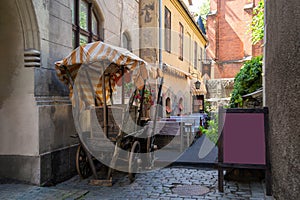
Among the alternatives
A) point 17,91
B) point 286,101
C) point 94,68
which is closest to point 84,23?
point 94,68

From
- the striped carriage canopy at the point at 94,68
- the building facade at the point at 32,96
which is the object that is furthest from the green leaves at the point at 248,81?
the building facade at the point at 32,96

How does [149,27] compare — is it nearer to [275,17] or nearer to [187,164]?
[187,164]

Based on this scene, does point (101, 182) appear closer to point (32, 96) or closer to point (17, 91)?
point (32, 96)

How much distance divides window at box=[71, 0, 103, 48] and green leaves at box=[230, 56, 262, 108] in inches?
208

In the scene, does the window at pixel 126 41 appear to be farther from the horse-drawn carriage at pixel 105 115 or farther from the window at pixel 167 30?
the horse-drawn carriage at pixel 105 115

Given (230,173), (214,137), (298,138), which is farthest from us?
(214,137)

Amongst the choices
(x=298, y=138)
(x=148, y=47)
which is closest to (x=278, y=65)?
(x=298, y=138)

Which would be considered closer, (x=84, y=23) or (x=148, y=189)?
(x=148, y=189)

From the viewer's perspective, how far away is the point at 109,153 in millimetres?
6156

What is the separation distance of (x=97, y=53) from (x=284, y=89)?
325 centimetres

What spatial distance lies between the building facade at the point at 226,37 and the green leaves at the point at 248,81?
17503 millimetres

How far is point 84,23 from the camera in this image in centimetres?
775

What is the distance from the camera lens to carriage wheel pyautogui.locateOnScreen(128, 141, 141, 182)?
18.7 feet

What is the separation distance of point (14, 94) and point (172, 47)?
→ 10880 mm
